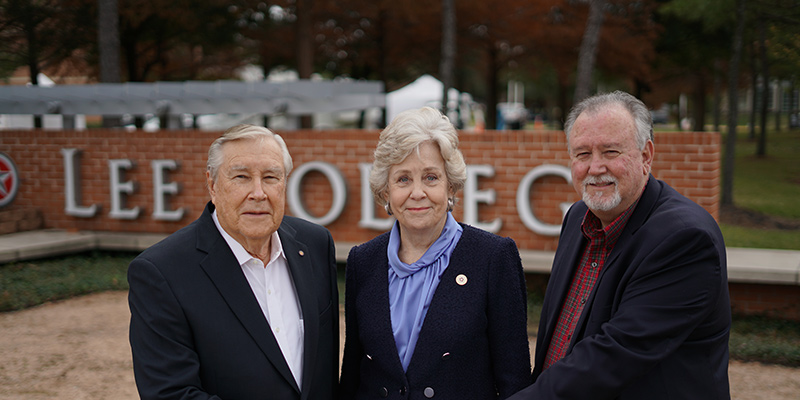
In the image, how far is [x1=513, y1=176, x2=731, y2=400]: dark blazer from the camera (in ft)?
7.45

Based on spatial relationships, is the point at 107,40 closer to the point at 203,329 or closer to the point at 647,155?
the point at 203,329

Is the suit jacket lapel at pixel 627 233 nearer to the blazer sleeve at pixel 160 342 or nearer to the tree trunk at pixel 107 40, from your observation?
the blazer sleeve at pixel 160 342

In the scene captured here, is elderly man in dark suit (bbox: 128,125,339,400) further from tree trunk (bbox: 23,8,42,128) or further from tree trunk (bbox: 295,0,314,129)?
tree trunk (bbox: 295,0,314,129)

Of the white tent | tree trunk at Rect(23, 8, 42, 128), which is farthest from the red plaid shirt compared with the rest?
the white tent

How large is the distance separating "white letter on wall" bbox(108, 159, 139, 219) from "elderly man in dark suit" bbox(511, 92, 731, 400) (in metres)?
7.58

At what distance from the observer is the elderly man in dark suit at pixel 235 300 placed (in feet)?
7.65

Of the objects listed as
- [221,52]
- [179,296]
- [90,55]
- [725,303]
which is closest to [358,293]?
[179,296]

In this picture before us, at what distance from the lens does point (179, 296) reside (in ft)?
7.77

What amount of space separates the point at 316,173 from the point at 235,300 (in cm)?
606

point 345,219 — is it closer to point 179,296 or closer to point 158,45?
point 179,296

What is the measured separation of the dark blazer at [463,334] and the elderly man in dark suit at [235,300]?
232 millimetres

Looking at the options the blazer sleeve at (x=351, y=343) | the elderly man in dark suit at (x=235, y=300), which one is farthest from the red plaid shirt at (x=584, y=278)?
the elderly man in dark suit at (x=235, y=300)

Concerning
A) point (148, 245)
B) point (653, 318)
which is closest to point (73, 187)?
point (148, 245)

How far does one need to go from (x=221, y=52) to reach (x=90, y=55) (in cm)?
551
